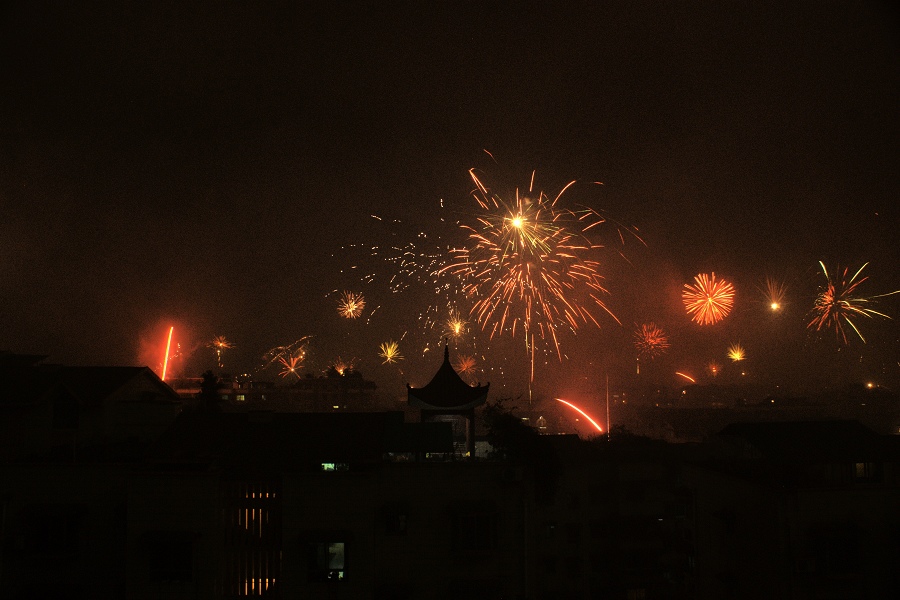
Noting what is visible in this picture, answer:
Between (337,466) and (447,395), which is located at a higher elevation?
(447,395)

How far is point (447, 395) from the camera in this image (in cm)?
2662

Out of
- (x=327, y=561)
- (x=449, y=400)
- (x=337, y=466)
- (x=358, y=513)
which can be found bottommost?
(x=327, y=561)

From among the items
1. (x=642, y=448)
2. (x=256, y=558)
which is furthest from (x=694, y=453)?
(x=256, y=558)

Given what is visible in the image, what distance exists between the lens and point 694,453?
3722 centimetres

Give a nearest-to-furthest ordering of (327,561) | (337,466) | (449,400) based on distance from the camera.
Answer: (327,561) < (337,466) < (449,400)

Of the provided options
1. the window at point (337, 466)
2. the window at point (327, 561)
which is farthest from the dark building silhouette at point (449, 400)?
the window at point (327, 561)

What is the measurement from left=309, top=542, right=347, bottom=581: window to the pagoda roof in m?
6.85

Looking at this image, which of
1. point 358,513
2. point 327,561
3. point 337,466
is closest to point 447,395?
point 337,466

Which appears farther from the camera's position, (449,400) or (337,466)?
(449,400)

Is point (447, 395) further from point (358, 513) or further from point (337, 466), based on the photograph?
point (358, 513)

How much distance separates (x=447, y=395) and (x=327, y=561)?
8312mm

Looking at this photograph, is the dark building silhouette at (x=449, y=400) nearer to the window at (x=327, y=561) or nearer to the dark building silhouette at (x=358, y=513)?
the dark building silhouette at (x=358, y=513)

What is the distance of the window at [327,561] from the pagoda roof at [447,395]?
685 centimetres

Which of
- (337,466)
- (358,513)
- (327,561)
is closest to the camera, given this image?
(327,561)
